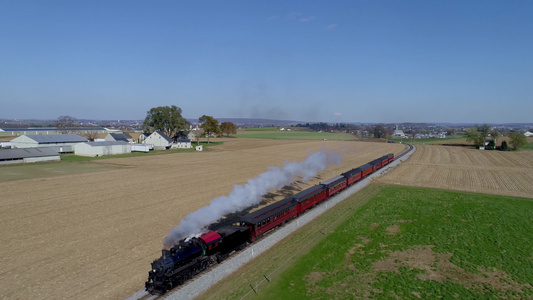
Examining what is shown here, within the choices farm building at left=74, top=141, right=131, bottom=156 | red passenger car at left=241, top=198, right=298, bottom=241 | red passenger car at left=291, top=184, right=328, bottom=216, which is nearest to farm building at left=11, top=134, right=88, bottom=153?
farm building at left=74, top=141, right=131, bottom=156

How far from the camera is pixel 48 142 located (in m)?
81.1

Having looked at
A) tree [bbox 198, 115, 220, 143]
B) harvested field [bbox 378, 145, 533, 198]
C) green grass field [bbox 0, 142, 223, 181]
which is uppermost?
tree [bbox 198, 115, 220, 143]

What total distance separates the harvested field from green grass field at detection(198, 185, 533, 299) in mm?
13116

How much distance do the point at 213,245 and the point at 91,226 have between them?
50.2ft

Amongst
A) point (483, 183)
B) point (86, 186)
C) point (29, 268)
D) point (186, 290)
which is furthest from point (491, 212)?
point (86, 186)

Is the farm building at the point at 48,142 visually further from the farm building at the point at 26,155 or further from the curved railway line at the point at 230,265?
the curved railway line at the point at 230,265

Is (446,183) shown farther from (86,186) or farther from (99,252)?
(86,186)

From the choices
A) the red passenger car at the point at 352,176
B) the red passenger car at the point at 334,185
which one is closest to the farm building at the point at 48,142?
the red passenger car at the point at 334,185

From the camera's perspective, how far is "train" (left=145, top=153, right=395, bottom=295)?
1678 centimetres

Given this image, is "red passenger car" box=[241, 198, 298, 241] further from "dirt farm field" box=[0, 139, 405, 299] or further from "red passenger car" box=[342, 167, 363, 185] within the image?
"red passenger car" box=[342, 167, 363, 185]

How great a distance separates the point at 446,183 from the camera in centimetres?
4922

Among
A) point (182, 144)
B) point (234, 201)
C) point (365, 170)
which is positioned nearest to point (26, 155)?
point (182, 144)

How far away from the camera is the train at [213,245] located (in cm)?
1678

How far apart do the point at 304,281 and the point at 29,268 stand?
19.0 m
